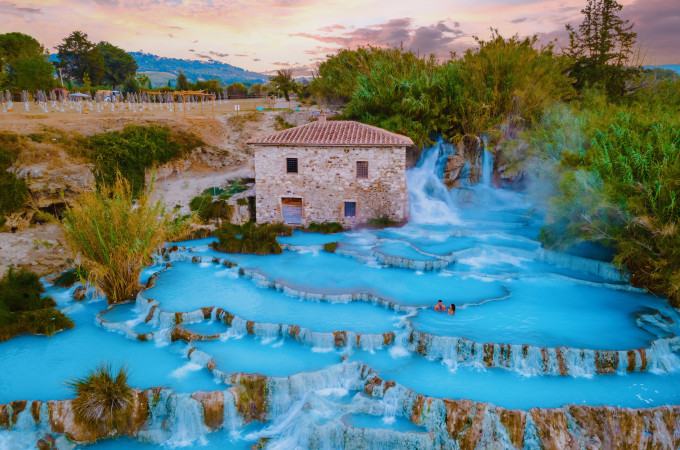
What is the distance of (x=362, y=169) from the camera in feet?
72.4

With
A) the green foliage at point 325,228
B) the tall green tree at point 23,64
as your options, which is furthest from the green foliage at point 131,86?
the green foliage at point 325,228

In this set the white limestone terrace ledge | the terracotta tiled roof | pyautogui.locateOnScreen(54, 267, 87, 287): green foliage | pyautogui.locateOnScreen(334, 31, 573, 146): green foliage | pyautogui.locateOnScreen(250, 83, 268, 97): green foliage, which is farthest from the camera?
pyautogui.locateOnScreen(250, 83, 268, 97): green foliage

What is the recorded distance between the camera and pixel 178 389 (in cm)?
1006

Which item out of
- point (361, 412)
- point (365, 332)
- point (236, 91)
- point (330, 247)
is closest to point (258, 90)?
point (236, 91)

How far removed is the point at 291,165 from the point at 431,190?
9.08 metres

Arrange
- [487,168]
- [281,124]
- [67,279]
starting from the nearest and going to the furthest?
[67,279] < [487,168] < [281,124]

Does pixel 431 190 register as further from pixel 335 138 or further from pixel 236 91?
pixel 236 91

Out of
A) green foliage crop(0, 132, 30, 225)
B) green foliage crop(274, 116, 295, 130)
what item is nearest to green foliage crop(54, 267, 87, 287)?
green foliage crop(0, 132, 30, 225)

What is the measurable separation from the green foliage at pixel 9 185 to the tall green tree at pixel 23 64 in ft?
80.0

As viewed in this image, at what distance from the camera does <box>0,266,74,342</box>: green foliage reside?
41.2 ft

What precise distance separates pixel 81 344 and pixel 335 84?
29.8 metres

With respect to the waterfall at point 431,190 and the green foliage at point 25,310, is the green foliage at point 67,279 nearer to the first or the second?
the green foliage at point 25,310

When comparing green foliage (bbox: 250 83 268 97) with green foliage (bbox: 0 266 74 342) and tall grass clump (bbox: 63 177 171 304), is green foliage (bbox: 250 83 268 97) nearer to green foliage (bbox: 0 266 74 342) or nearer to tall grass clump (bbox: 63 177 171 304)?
tall grass clump (bbox: 63 177 171 304)

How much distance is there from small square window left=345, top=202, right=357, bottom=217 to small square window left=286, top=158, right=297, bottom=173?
3.34 m
